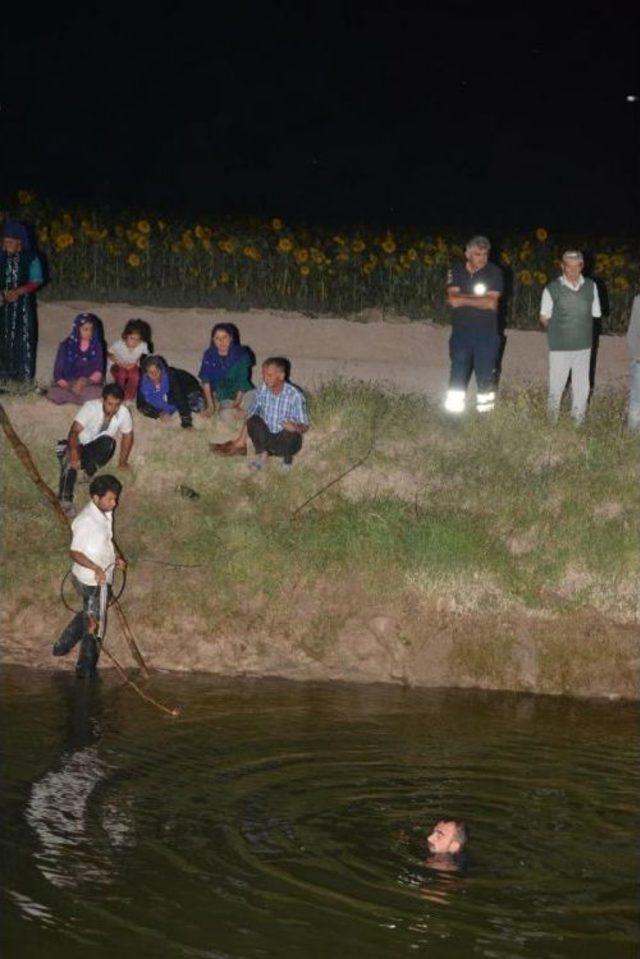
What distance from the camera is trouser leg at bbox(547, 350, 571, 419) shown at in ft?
50.4

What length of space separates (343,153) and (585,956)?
129ft

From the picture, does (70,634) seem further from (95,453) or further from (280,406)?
(280,406)

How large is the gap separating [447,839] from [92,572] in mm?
4297

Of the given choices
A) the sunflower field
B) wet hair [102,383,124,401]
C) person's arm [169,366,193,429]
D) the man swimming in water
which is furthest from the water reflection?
the sunflower field

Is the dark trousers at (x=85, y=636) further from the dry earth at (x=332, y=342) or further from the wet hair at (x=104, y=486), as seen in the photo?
the dry earth at (x=332, y=342)

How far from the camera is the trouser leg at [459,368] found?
49.9 feet

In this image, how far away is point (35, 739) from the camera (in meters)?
11.5

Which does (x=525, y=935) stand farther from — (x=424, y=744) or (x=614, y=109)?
(x=614, y=109)

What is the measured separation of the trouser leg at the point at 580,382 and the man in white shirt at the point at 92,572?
436 centimetres

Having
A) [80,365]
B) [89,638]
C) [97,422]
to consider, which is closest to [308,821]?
[89,638]

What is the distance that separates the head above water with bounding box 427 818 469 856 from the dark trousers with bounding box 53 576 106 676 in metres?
4.05

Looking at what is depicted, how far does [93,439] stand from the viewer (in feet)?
47.6

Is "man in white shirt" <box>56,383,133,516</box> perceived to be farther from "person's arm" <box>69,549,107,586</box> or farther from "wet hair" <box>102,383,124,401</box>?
"person's arm" <box>69,549,107,586</box>

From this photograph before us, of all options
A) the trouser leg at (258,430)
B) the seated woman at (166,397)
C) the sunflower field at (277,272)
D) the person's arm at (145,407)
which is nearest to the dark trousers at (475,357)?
the trouser leg at (258,430)
